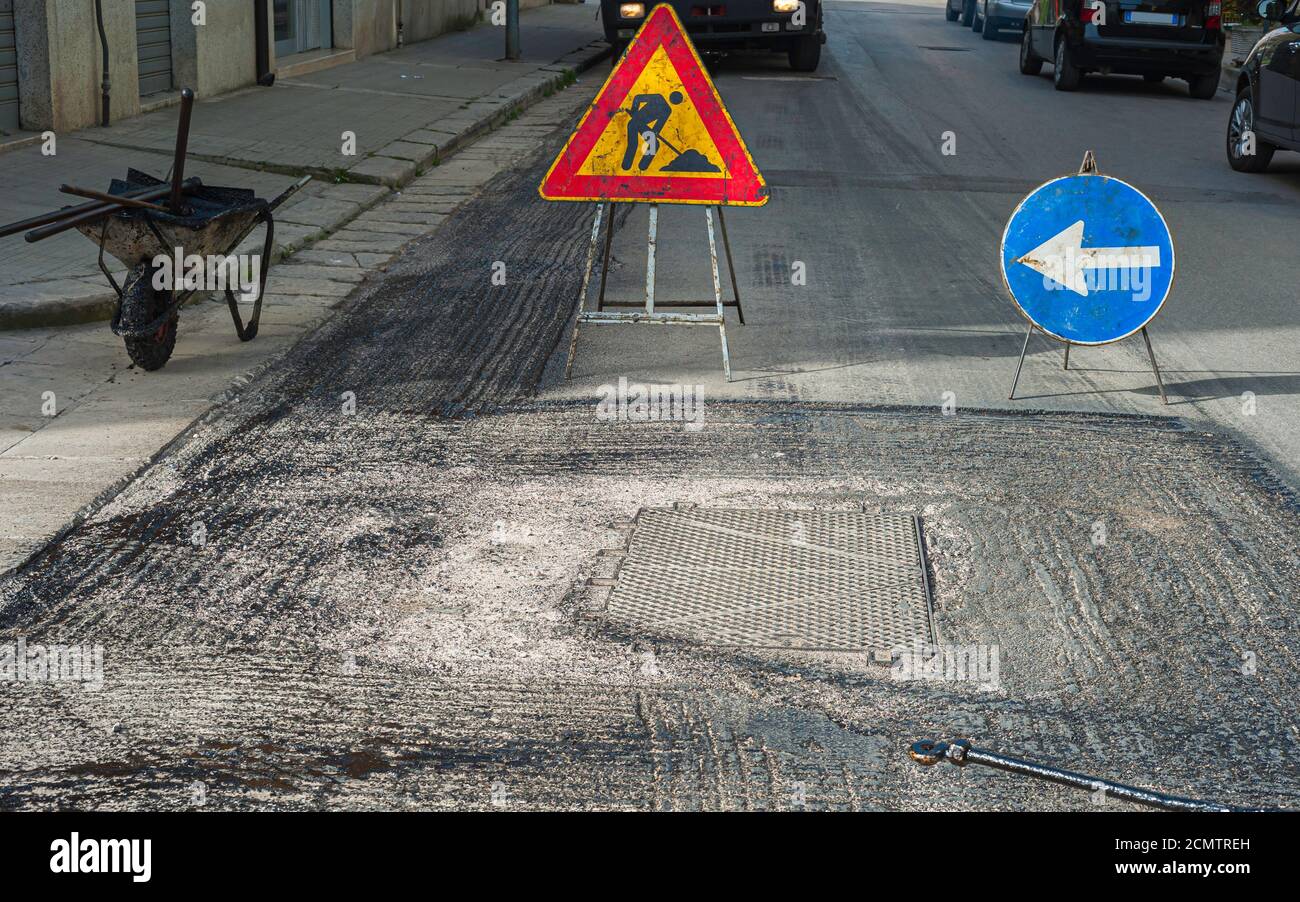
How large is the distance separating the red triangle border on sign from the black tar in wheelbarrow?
1614 mm

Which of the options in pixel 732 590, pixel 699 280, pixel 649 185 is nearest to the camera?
pixel 732 590

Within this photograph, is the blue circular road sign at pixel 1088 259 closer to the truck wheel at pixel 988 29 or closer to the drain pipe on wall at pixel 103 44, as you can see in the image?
the drain pipe on wall at pixel 103 44

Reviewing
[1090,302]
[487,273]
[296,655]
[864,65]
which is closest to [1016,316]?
[1090,302]

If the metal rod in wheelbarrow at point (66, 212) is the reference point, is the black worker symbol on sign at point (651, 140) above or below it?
above

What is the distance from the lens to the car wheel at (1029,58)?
2145 centimetres

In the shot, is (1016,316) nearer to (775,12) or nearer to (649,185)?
(649,185)

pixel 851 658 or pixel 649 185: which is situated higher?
pixel 649 185

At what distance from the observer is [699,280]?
8891 millimetres

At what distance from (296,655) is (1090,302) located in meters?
4.18

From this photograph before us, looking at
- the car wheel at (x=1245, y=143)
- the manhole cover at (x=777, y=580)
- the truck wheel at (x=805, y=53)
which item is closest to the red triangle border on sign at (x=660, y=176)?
the manhole cover at (x=777, y=580)

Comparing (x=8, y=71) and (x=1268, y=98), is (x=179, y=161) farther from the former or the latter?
(x=1268, y=98)

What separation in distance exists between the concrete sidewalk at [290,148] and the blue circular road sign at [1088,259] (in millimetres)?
4668

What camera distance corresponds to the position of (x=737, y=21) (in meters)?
20.1

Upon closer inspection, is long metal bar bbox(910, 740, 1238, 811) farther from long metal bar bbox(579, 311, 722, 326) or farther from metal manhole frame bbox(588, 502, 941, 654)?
long metal bar bbox(579, 311, 722, 326)
